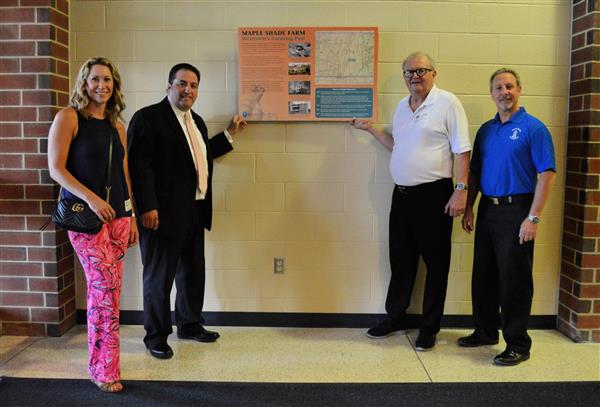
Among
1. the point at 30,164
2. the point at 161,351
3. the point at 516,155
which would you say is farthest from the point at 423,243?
the point at 30,164

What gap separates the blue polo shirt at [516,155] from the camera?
298 cm

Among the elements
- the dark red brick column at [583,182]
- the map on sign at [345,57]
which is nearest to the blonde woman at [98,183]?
the map on sign at [345,57]

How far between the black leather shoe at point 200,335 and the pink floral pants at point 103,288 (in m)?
0.70

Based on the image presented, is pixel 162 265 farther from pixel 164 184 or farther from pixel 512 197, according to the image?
pixel 512 197

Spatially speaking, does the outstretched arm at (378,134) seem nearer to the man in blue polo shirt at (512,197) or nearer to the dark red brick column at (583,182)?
the man in blue polo shirt at (512,197)

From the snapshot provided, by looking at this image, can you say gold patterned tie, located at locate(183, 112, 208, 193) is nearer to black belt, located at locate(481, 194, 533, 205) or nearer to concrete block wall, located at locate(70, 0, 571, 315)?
concrete block wall, located at locate(70, 0, 571, 315)

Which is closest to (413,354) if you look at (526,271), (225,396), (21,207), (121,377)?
(526,271)

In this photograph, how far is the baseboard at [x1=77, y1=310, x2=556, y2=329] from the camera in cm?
375

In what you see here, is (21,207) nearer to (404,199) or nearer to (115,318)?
(115,318)

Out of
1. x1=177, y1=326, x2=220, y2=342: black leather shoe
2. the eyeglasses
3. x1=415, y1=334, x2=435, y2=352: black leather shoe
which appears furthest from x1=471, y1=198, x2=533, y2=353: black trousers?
x1=177, y1=326, x2=220, y2=342: black leather shoe

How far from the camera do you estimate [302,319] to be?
376 cm

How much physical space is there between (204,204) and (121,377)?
44.6 inches

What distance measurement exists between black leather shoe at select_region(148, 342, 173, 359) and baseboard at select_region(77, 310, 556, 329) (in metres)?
0.56

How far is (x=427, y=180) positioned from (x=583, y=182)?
3.45ft
